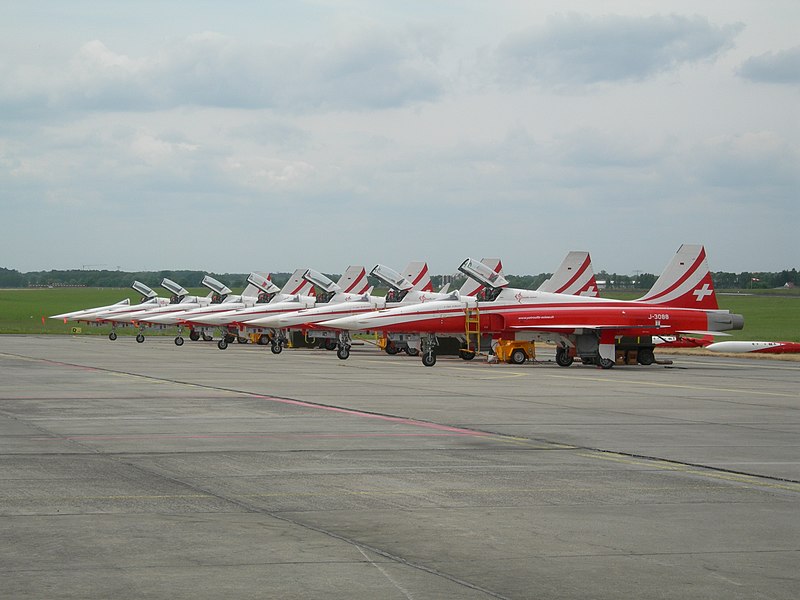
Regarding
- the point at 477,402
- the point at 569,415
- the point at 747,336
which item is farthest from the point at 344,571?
the point at 747,336

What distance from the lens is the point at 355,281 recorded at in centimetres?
6119

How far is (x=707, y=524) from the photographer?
10.1 m

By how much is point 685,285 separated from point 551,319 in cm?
631

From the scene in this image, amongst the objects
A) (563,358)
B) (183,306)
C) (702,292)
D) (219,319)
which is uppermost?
(702,292)

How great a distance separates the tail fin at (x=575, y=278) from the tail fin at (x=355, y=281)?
15.0 m

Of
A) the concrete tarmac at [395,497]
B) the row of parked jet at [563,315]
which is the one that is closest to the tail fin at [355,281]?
the row of parked jet at [563,315]

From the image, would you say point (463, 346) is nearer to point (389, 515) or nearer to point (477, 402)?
point (477, 402)

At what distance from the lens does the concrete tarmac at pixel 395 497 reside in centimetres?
801

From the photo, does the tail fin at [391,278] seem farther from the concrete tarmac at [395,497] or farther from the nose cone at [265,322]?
the concrete tarmac at [395,497]

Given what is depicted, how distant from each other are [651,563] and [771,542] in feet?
4.62

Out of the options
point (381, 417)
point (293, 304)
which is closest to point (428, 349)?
point (293, 304)

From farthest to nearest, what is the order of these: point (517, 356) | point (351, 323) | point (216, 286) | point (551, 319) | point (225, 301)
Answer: point (216, 286) → point (225, 301) → point (517, 356) → point (351, 323) → point (551, 319)

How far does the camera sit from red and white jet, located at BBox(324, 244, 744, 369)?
42.9 metres

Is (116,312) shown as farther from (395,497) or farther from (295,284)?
(395,497)
